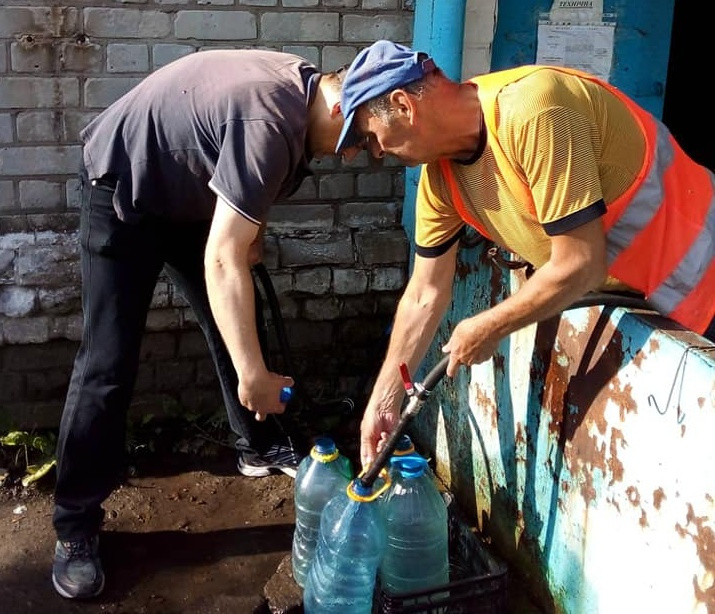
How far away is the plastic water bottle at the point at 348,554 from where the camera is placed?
244 centimetres

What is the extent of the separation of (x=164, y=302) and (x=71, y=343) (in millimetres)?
417

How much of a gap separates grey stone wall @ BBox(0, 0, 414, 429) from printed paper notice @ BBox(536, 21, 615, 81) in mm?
582

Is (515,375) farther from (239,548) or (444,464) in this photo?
(239,548)

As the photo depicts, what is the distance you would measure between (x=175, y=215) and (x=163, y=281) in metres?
0.93

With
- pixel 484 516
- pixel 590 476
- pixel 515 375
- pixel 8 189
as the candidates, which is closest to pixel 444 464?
pixel 484 516

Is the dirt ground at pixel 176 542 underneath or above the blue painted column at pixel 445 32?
underneath

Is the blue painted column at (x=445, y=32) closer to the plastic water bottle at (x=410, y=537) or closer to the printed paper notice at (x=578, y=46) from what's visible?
the printed paper notice at (x=578, y=46)

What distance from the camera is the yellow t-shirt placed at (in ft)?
6.53

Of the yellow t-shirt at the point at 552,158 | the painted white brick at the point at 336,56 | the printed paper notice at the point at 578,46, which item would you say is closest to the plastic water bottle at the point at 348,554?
the yellow t-shirt at the point at 552,158

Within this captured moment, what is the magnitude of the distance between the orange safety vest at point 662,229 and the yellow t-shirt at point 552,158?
0.04 meters

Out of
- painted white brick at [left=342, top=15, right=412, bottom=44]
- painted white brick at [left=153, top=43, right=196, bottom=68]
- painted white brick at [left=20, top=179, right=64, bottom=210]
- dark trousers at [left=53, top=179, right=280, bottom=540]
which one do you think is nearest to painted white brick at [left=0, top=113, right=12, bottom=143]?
painted white brick at [left=20, top=179, right=64, bottom=210]

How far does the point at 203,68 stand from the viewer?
252 cm

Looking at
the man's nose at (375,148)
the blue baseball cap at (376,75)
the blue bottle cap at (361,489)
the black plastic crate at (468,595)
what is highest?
the blue baseball cap at (376,75)

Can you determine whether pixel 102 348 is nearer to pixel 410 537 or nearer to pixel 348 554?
pixel 348 554
